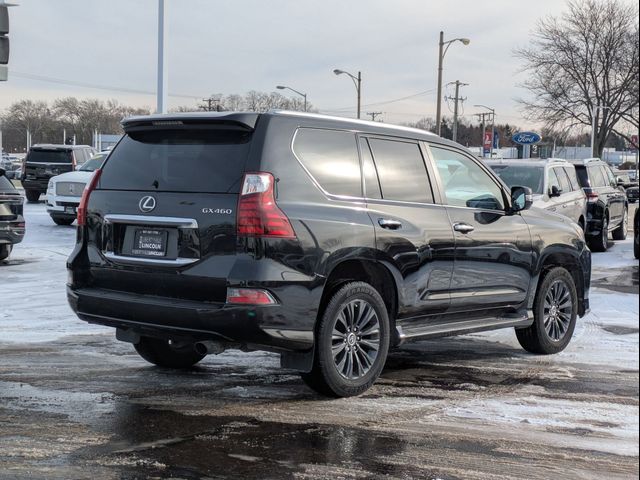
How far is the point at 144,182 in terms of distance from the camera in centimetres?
592

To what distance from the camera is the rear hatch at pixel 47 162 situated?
99.7ft

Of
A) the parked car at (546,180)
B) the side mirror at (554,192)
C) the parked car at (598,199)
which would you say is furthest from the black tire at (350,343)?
the parked car at (598,199)

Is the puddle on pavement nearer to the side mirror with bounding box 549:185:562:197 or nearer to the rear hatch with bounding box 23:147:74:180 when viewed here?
the side mirror with bounding box 549:185:562:197

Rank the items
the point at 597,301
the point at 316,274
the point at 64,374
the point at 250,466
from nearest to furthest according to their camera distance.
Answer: the point at 250,466 < the point at 316,274 < the point at 64,374 < the point at 597,301

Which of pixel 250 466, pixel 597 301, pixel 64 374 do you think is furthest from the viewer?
pixel 597 301

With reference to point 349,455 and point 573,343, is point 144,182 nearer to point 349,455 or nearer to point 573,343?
point 349,455

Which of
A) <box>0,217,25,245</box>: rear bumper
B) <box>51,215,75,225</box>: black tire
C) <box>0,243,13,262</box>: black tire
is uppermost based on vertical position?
<box>0,217,25,245</box>: rear bumper

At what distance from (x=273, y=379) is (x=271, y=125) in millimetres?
1986

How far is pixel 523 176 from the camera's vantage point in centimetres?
1473

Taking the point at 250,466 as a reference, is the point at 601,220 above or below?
above

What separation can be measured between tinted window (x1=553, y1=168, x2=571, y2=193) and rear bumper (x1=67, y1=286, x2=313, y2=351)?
10.8 m

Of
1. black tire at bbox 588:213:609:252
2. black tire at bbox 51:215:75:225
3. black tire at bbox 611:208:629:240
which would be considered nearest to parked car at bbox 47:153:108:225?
black tire at bbox 51:215:75:225

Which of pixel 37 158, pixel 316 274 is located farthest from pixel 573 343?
pixel 37 158

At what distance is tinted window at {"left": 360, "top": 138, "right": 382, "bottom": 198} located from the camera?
6250mm
